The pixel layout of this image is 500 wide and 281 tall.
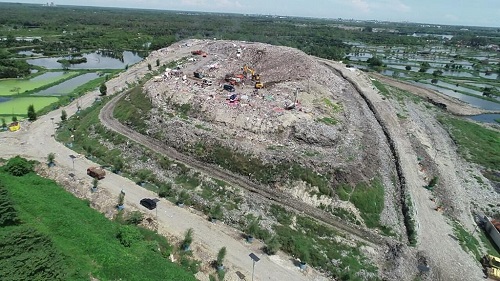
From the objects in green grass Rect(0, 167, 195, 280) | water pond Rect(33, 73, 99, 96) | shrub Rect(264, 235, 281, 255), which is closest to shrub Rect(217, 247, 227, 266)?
green grass Rect(0, 167, 195, 280)

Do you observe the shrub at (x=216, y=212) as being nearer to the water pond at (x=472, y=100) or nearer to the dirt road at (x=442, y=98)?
the dirt road at (x=442, y=98)

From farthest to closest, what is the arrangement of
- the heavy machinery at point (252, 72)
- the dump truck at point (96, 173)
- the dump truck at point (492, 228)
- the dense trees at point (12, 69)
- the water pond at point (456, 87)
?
the water pond at point (456, 87) → the dense trees at point (12, 69) → the heavy machinery at point (252, 72) → the dump truck at point (96, 173) → the dump truck at point (492, 228)

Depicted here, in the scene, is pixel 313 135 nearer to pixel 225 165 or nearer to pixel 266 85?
pixel 225 165

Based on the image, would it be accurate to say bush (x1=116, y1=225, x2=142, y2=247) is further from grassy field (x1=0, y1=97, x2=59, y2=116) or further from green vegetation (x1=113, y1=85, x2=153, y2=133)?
grassy field (x1=0, y1=97, x2=59, y2=116)

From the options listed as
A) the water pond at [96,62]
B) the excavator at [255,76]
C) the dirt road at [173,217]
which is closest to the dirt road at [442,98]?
the excavator at [255,76]

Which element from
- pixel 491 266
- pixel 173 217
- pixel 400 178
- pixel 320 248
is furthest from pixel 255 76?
pixel 491 266

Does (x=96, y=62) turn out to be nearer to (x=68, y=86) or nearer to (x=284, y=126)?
(x=68, y=86)
